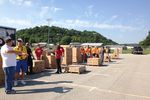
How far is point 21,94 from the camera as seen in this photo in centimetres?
955

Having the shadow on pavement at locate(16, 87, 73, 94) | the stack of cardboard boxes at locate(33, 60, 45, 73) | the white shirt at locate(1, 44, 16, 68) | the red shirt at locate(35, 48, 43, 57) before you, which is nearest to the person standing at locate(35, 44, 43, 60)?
the red shirt at locate(35, 48, 43, 57)

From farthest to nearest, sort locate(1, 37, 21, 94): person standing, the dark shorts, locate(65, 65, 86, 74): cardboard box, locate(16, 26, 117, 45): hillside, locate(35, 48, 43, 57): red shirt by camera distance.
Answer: locate(16, 26, 117, 45): hillside, locate(35, 48, 43, 57): red shirt, locate(65, 65, 86, 74): cardboard box, the dark shorts, locate(1, 37, 21, 94): person standing

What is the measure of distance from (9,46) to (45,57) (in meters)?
9.95

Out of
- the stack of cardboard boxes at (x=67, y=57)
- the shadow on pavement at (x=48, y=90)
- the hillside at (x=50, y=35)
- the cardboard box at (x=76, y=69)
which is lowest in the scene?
the shadow on pavement at (x=48, y=90)

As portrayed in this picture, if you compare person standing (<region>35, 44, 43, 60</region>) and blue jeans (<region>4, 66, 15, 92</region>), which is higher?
person standing (<region>35, 44, 43, 60</region>)

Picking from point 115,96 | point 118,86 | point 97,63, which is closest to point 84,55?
point 97,63

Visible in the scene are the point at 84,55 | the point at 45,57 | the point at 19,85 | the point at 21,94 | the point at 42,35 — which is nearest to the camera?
the point at 21,94

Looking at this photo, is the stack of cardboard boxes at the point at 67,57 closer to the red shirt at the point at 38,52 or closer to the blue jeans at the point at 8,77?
the red shirt at the point at 38,52

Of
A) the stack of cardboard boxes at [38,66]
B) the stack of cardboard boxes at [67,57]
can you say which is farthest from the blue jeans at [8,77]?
the stack of cardboard boxes at [67,57]

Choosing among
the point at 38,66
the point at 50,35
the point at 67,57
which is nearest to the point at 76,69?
the point at 38,66

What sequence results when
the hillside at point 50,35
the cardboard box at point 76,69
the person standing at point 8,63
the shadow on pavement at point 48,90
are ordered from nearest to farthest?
the person standing at point 8,63 < the shadow on pavement at point 48,90 < the cardboard box at point 76,69 < the hillside at point 50,35

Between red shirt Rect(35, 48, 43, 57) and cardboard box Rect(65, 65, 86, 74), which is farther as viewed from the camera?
red shirt Rect(35, 48, 43, 57)

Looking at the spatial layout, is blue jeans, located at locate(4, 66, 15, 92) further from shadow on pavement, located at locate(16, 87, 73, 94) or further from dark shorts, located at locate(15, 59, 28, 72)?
dark shorts, located at locate(15, 59, 28, 72)

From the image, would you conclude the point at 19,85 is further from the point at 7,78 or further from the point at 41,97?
the point at 41,97
